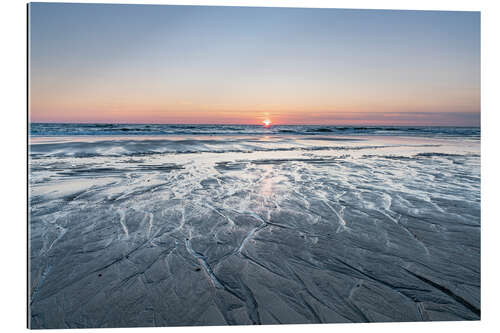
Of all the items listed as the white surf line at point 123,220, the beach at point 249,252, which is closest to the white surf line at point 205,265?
the beach at point 249,252

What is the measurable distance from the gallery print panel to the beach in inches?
0.6

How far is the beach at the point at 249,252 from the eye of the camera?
2010 mm

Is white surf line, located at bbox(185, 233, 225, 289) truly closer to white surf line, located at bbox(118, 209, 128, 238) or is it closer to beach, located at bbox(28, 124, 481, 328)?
beach, located at bbox(28, 124, 481, 328)

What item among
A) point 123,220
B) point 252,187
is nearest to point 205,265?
point 123,220

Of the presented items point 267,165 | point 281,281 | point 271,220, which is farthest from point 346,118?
point 281,281

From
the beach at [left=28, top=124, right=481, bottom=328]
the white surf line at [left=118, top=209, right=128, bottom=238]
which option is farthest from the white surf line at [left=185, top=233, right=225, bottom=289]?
the white surf line at [left=118, top=209, right=128, bottom=238]

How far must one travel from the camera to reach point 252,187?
478 cm

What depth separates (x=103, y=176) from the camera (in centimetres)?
535

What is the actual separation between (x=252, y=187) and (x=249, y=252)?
220cm

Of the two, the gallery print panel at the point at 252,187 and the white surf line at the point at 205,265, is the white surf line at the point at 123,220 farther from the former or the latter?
the white surf line at the point at 205,265

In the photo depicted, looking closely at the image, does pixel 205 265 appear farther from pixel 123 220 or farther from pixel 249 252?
pixel 123 220

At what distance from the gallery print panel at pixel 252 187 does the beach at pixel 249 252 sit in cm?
2

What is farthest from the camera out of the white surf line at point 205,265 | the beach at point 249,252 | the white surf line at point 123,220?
the white surf line at point 123,220

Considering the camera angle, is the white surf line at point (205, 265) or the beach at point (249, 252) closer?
the beach at point (249, 252)
